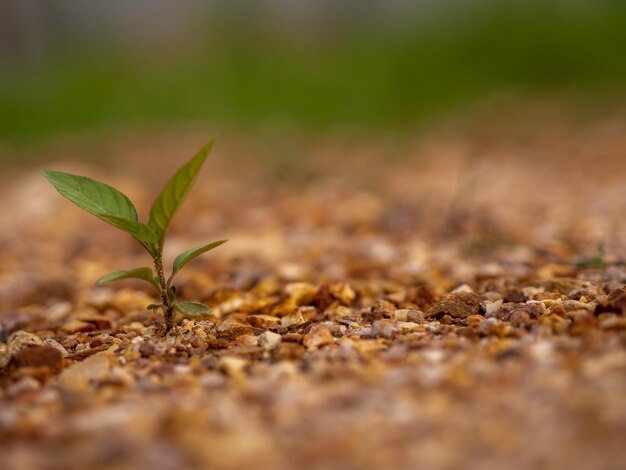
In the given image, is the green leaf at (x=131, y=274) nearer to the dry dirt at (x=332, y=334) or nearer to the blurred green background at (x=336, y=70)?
the dry dirt at (x=332, y=334)

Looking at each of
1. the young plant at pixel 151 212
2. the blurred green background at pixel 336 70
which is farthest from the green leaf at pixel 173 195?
the blurred green background at pixel 336 70

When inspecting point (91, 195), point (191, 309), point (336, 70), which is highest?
point (336, 70)

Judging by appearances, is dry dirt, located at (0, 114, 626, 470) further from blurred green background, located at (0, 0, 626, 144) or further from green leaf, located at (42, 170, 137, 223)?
blurred green background, located at (0, 0, 626, 144)

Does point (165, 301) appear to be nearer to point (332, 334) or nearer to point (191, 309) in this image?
point (191, 309)

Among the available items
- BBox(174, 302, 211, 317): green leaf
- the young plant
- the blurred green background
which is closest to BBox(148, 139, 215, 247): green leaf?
the young plant

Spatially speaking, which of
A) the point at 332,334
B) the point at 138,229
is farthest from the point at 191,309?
the point at 332,334

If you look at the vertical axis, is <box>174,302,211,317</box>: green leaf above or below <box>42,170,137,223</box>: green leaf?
below

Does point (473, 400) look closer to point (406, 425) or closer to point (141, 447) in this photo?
point (406, 425)
